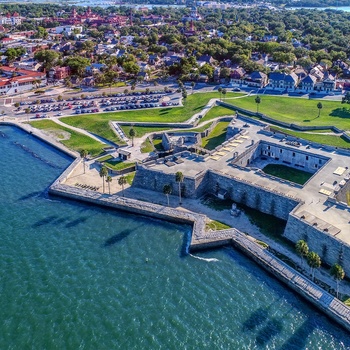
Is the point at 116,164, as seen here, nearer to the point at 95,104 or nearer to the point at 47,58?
the point at 95,104

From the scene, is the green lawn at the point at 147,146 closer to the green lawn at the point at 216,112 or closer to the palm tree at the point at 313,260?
the green lawn at the point at 216,112

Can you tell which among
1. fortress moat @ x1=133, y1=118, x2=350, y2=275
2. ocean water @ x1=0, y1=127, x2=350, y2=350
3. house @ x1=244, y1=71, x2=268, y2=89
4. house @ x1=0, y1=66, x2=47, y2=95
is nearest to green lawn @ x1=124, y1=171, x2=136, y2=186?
fortress moat @ x1=133, y1=118, x2=350, y2=275

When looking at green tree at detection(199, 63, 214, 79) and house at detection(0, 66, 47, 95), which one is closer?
house at detection(0, 66, 47, 95)

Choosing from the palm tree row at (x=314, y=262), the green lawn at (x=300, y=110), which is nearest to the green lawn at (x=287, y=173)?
the palm tree row at (x=314, y=262)

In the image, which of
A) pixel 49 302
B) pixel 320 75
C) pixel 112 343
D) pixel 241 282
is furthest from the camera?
pixel 320 75

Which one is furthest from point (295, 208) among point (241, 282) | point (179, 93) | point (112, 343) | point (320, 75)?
point (320, 75)

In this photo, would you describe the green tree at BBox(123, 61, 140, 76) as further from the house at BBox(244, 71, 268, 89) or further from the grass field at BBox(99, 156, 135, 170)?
the grass field at BBox(99, 156, 135, 170)

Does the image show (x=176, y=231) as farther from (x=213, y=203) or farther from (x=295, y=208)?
(x=295, y=208)
